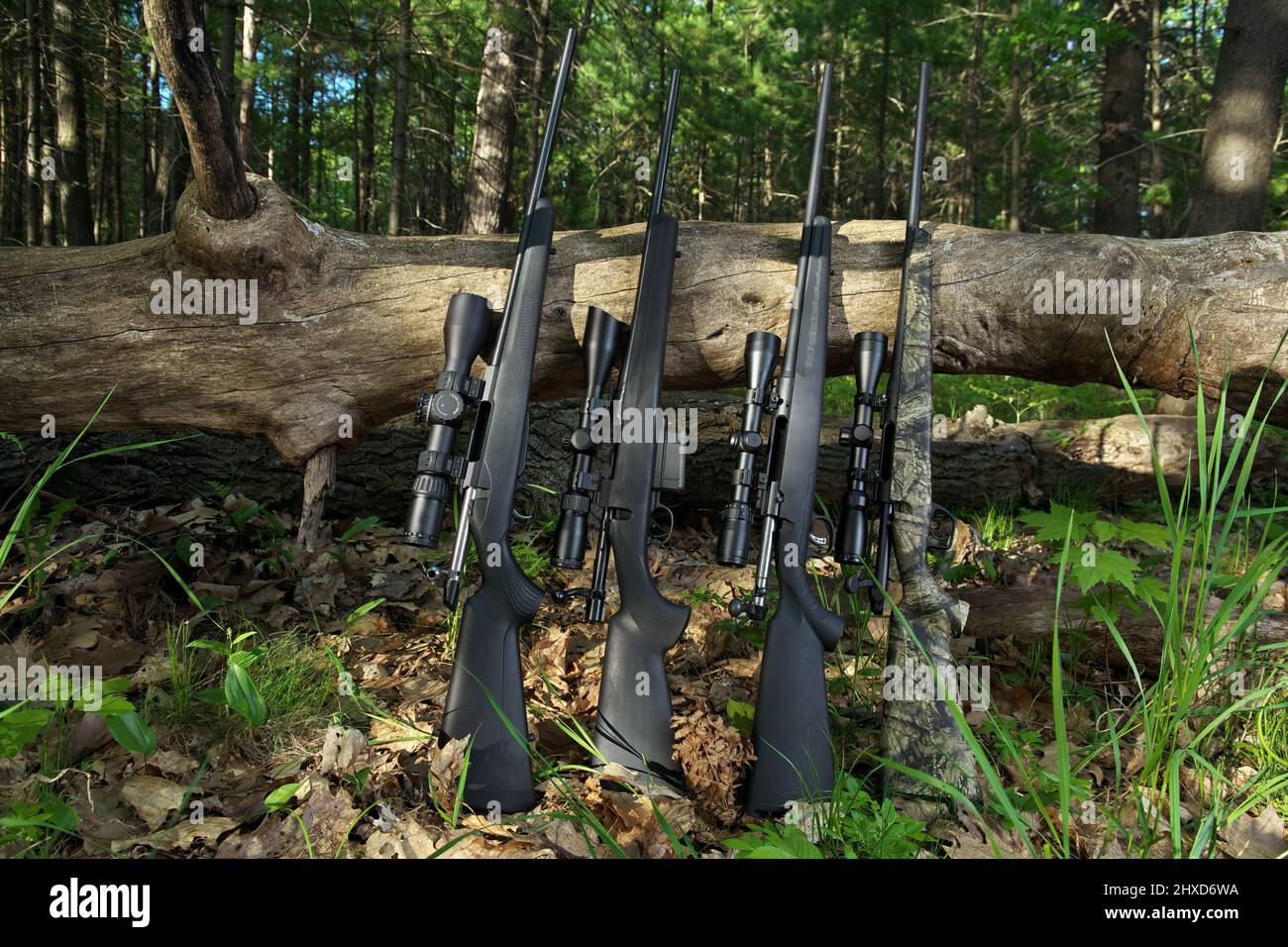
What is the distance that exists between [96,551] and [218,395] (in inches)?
50.8

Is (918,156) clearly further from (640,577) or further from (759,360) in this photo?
(640,577)

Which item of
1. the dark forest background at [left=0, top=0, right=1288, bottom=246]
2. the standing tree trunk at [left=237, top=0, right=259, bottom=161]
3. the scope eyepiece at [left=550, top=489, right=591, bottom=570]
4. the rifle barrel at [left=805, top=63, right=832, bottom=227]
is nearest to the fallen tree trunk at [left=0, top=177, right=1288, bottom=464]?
the rifle barrel at [left=805, top=63, right=832, bottom=227]

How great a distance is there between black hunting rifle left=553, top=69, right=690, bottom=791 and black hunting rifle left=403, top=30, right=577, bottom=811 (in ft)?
0.81

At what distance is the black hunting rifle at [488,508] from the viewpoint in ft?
9.01

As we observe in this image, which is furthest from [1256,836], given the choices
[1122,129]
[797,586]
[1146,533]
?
[1122,129]

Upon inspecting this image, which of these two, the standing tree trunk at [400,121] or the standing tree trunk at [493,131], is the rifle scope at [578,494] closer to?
the standing tree trunk at [493,131]

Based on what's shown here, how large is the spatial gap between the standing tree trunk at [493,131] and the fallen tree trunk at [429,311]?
476cm

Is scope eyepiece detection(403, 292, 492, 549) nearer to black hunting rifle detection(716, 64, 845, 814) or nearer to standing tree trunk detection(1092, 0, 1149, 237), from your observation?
black hunting rifle detection(716, 64, 845, 814)

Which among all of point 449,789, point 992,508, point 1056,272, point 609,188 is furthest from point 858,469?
point 609,188

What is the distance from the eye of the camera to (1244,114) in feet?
21.5

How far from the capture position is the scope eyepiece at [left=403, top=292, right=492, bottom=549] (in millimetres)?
2990

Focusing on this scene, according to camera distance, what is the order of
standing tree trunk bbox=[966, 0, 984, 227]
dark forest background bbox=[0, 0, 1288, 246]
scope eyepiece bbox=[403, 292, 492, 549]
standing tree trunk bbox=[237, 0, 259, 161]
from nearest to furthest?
scope eyepiece bbox=[403, 292, 492, 549]
dark forest background bbox=[0, 0, 1288, 246]
standing tree trunk bbox=[237, 0, 259, 161]
standing tree trunk bbox=[966, 0, 984, 227]

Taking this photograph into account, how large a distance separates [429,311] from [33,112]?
31.5 ft
